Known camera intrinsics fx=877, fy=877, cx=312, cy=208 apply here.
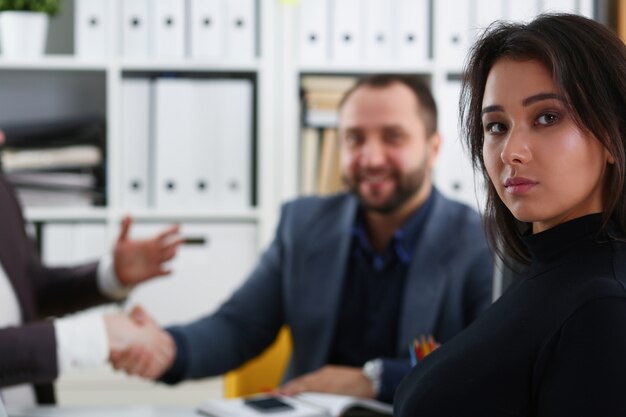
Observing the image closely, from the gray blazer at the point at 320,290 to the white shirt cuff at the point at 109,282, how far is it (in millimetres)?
196

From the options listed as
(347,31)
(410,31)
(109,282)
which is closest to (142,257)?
(109,282)

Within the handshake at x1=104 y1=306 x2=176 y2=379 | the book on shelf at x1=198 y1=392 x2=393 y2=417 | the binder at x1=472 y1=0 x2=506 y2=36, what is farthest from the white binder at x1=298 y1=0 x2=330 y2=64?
the book on shelf at x1=198 y1=392 x2=393 y2=417

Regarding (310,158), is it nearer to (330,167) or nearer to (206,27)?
(330,167)

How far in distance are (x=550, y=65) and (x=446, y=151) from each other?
6.38 feet

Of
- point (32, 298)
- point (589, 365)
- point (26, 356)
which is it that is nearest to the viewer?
point (589, 365)

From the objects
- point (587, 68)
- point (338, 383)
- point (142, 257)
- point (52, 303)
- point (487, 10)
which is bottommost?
point (338, 383)

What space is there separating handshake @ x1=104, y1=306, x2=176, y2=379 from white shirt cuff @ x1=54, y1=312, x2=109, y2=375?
0.29ft

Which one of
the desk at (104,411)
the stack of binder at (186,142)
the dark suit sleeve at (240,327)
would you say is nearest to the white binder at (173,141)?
the stack of binder at (186,142)

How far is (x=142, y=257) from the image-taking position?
78.8 inches

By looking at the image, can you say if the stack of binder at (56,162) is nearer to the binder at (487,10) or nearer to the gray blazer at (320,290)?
the gray blazer at (320,290)

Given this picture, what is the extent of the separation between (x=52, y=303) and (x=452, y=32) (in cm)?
149

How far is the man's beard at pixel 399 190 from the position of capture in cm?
214

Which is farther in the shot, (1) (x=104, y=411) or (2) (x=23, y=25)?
(2) (x=23, y=25)

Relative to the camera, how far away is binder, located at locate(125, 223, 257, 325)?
2.75m
